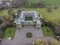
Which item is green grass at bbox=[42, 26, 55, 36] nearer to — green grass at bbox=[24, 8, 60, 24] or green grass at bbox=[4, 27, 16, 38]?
green grass at bbox=[24, 8, 60, 24]

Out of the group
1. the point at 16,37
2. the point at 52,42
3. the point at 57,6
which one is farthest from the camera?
the point at 57,6

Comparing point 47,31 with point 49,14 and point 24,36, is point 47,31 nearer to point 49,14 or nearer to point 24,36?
point 24,36

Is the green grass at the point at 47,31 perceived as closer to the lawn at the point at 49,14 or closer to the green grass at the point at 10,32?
the lawn at the point at 49,14

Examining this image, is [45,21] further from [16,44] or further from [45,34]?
[16,44]

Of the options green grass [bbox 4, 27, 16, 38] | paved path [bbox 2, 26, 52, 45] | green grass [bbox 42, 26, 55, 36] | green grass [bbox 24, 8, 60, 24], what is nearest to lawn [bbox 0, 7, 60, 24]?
green grass [bbox 24, 8, 60, 24]

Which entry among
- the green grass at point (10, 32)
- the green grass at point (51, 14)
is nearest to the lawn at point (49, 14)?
the green grass at point (51, 14)

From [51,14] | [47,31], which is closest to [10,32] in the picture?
[47,31]

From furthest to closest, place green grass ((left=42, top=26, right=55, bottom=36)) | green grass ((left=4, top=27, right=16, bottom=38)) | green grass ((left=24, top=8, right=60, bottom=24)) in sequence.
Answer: green grass ((left=24, top=8, right=60, bottom=24)) → green grass ((left=42, top=26, right=55, bottom=36)) → green grass ((left=4, top=27, right=16, bottom=38))

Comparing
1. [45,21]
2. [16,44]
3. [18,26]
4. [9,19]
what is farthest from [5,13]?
[16,44]
